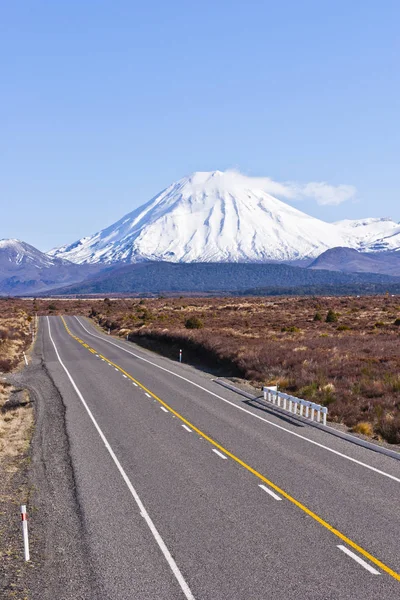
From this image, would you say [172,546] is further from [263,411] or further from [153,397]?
[153,397]

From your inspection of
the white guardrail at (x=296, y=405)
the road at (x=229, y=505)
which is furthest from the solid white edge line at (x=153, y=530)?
the white guardrail at (x=296, y=405)

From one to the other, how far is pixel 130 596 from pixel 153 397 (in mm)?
18738

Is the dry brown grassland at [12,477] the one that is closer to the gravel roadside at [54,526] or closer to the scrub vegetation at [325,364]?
the gravel roadside at [54,526]

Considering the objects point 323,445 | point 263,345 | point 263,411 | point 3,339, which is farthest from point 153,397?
point 3,339

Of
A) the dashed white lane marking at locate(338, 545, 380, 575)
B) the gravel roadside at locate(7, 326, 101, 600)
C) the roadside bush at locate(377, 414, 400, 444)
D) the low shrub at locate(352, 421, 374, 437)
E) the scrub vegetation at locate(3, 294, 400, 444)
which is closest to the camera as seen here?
the gravel roadside at locate(7, 326, 101, 600)

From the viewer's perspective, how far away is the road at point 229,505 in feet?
33.6

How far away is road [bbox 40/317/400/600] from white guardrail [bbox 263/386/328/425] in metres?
0.78

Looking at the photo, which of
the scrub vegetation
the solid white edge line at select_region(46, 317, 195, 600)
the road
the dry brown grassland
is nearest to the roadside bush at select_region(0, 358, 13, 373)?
the dry brown grassland

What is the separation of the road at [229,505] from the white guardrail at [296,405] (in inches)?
30.6

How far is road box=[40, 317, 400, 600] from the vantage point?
1025 centimetres

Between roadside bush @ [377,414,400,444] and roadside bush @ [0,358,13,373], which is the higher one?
roadside bush @ [377,414,400,444]

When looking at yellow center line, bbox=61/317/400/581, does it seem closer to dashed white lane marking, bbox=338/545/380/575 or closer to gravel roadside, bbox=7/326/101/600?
dashed white lane marking, bbox=338/545/380/575

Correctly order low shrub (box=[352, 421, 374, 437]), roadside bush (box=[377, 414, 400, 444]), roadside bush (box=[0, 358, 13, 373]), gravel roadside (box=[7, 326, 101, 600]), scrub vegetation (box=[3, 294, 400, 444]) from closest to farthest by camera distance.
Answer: gravel roadside (box=[7, 326, 101, 600]) < roadside bush (box=[377, 414, 400, 444]) < low shrub (box=[352, 421, 374, 437]) < scrub vegetation (box=[3, 294, 400, 444]) < roadside bush (box=[0, 358, 13, 373])

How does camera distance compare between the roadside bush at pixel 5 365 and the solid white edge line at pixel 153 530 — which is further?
the roadside bush at pixel 5 365
